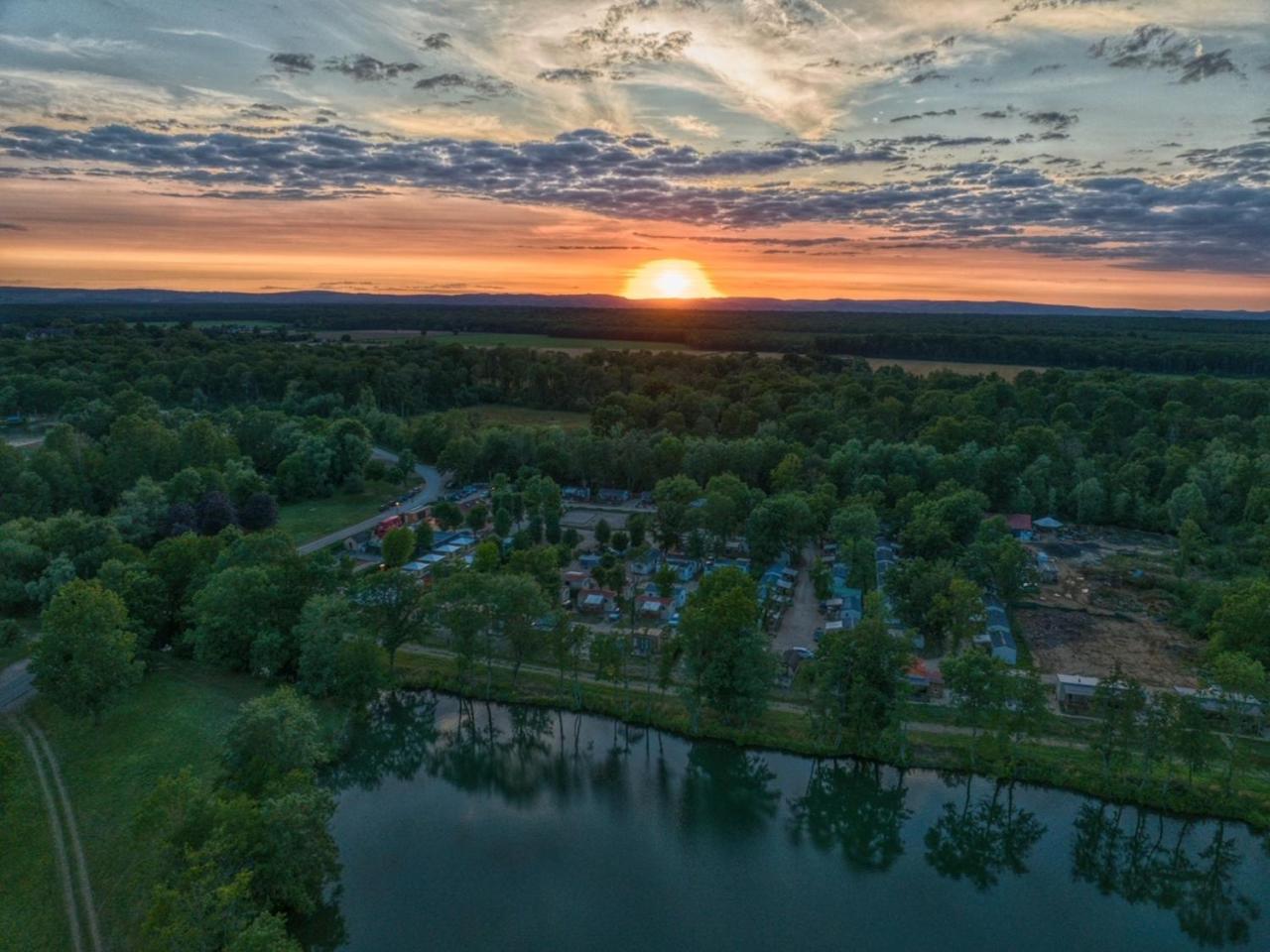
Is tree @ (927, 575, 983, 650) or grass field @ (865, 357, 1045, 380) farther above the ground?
grass field @ (865, 357, 1045, 380)

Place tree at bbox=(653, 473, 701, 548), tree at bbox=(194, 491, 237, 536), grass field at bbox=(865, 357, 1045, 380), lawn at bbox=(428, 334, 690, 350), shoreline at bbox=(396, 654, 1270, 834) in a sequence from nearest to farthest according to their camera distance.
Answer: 1. shoreline at bbox=(396, 654, 1270, 834)
2. tree at bbox=(194, 491, 237, 536)
3. tree at bbox=(653, 473, 701, 548)
4. grass field at bbox=(865, 357, 1045, 380)
5. lawn at bbox=(428, 334, 690, 350)

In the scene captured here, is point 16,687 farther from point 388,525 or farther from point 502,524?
point 502,524

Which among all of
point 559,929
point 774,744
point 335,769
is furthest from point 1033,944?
point 335,769

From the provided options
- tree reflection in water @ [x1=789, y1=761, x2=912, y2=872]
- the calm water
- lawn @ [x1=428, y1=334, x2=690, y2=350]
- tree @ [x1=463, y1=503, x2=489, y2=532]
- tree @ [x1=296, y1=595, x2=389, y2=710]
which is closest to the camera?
the calm water

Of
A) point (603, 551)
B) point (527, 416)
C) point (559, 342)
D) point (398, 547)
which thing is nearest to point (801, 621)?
point (603, 551)

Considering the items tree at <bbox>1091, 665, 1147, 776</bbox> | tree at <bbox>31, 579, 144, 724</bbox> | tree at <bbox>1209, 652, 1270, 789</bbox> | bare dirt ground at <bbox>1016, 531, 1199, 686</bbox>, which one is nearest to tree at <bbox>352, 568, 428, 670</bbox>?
tree at <bbox>31, 579, 144, 724</bbox>

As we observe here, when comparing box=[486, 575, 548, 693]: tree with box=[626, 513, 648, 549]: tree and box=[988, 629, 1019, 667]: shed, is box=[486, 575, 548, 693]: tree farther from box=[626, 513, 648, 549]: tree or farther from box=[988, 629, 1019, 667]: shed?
box=[988, 629, 1019, 667]: shed
